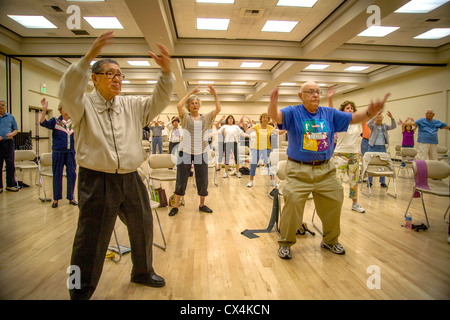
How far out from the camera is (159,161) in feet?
15.3

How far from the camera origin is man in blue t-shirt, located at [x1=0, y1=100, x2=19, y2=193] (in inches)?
213

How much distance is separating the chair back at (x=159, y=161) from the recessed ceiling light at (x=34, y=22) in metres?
5.71

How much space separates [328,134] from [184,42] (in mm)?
7313

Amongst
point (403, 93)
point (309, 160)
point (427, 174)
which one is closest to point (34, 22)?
point (309, 160)

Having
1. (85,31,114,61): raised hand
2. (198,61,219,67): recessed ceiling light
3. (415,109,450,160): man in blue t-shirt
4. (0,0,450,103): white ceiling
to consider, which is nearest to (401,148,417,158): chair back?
(415,109,450,160): man in blue t-shirt

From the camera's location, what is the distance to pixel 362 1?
18.3 ft

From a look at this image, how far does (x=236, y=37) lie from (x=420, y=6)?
4879 millimetres

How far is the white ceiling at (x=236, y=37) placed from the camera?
620cm

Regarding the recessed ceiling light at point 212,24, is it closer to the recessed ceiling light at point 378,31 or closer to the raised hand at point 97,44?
the recessed ceiling light at point 378,31

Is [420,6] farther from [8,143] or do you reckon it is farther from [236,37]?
[8,143]

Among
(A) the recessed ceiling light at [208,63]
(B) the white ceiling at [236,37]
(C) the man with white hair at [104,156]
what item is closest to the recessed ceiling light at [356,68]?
(B) the white ceiling at [236,37]

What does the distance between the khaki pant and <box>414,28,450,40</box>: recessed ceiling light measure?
8150 millimetres

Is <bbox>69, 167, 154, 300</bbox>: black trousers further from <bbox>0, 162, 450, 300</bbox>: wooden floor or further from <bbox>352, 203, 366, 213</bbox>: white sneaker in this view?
<bbox>352, 203, 366, 213</bbox>: white sneaker

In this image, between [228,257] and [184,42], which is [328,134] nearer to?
[228,257]
